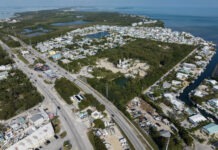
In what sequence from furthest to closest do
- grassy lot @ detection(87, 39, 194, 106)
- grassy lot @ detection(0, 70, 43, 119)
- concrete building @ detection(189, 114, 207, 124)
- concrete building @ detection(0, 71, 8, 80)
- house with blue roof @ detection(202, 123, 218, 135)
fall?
concrete building @ detection(0, 71, 8, 80) < grassy lot @ detection(87, 39, 194, 106) < grassy lot @ detection(0, 70, 43, 119) < concrete building @ detection(189, 114, 207, 124) < house with blue roof @ detection(202, 123, 218, 135)

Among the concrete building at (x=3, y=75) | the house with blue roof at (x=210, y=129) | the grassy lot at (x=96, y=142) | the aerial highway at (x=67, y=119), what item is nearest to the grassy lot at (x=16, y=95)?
the concrete building at (x=3, y=75)

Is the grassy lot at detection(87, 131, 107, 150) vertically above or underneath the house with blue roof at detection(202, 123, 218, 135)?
underneath

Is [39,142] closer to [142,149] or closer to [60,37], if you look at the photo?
[142,149]

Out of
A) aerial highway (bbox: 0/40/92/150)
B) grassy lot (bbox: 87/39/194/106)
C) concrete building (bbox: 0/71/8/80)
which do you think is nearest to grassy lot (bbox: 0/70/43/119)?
concrete building (bbox: 0/71/8/80)

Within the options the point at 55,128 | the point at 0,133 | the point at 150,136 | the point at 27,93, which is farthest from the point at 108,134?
the point at 27,93

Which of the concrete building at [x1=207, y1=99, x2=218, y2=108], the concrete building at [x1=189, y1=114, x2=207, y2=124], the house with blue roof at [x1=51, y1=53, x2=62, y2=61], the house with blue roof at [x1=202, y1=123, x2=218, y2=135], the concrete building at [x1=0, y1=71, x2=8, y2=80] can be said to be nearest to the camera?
the house with blue roof at [x1=202, y1=123, x2=218, y2=135]

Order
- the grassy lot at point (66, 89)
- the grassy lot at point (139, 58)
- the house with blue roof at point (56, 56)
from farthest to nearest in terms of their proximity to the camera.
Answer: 1. the house with blue roof at point (56, 56)
2. the grassy lot at point (139, 58)
3. the grassy lot at point (66, 89)

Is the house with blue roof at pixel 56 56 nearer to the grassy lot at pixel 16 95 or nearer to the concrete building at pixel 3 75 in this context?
the grassy lot at pixel 16 95

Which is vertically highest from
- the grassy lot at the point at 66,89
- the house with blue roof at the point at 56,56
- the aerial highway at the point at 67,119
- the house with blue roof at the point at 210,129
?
the house with blue roof at the point at 56,56

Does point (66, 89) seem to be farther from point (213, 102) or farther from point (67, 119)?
point (213, 102)

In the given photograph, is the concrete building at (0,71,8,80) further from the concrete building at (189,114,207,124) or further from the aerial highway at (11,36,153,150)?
the concrete building at (189,114,207,124)

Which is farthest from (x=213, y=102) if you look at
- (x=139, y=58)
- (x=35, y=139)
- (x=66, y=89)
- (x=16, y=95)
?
(x=16, y=95)

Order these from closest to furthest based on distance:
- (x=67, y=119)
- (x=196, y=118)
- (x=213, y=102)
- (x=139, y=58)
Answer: (x=196, y=118) < (x=67, y=119) < (x=213, y=102) < (x=139, y=58)
